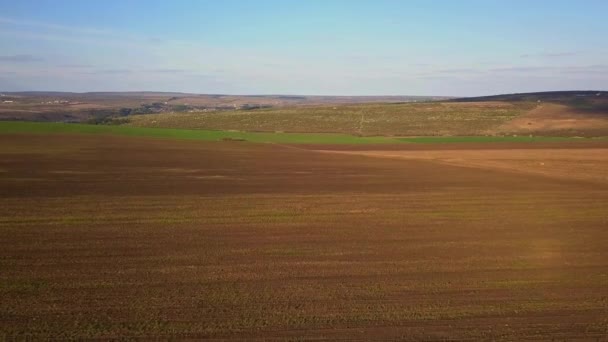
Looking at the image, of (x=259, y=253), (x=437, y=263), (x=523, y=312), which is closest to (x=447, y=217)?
(x=437, y=263)

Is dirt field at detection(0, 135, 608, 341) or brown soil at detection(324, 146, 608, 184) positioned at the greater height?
dirt field at detection(0, 135, 608, 341)

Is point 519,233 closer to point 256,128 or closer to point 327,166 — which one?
point 327,166

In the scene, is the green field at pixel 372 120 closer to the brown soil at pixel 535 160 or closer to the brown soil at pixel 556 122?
the brown soil at pixel 556 122

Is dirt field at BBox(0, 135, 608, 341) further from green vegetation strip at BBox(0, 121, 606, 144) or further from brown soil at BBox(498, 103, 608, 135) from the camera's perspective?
brown soil at BBox(498, 103, 608, 135)

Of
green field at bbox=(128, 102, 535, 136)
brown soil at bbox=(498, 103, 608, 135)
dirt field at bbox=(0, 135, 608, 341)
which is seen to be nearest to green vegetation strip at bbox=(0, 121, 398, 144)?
green field at bbox=(128, 102, 535, 136)

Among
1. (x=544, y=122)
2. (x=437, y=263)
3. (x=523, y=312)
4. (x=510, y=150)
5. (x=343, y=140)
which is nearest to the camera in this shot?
(x=523, y=312)

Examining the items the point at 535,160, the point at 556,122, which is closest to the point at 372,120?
the point at 556,122
